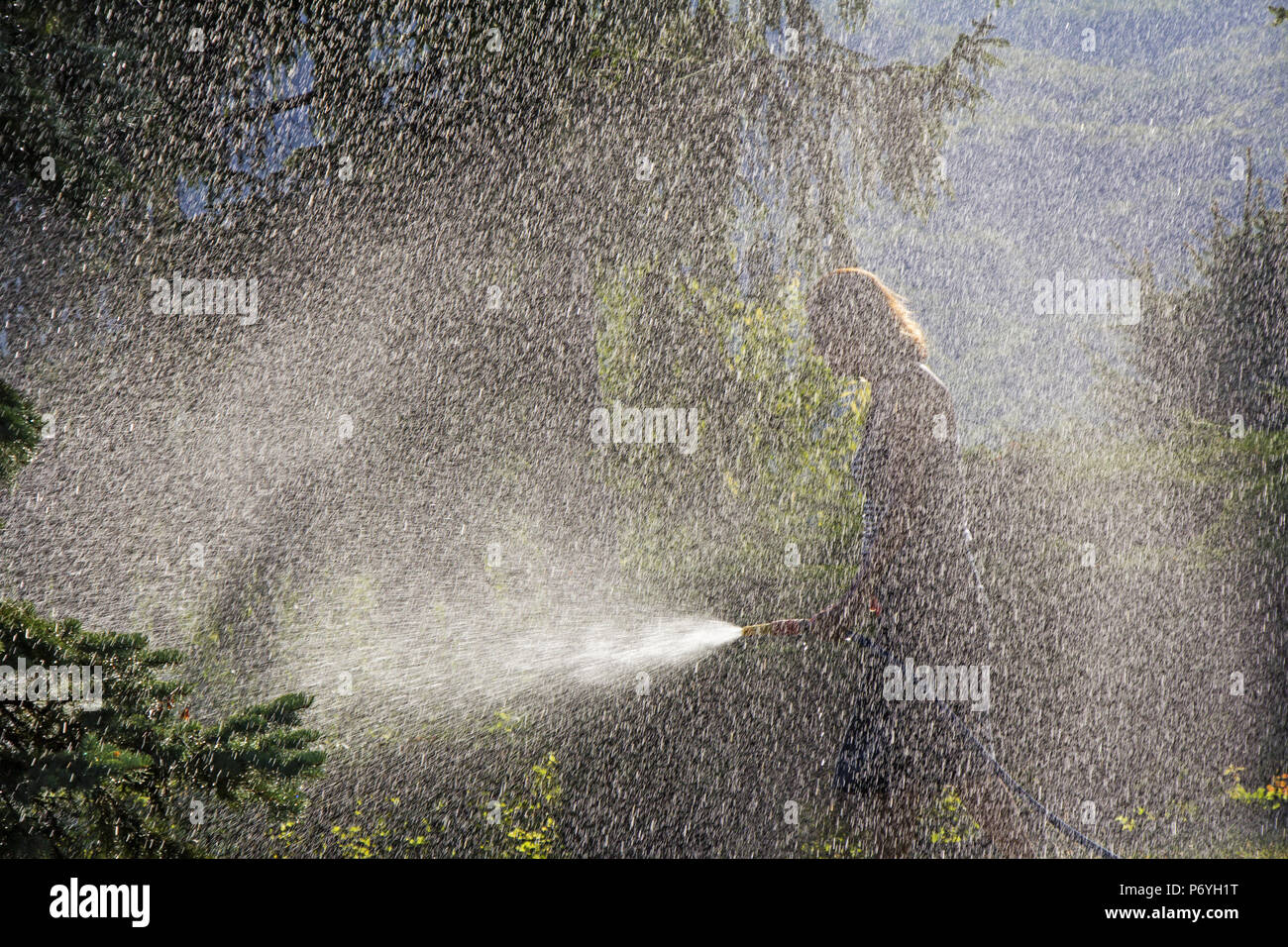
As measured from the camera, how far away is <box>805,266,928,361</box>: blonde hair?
10.6ft

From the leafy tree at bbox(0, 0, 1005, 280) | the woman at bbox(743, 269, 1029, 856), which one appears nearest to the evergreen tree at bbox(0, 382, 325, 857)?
the woman at bbox(743, 269, 1029, 856)

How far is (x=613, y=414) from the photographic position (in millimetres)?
5254

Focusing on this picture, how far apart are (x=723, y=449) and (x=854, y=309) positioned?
236cm

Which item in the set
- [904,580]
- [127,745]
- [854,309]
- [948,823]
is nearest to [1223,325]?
[948,823]

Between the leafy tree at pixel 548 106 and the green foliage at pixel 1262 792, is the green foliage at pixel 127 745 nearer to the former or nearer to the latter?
the leafy tree at pixel 548 106

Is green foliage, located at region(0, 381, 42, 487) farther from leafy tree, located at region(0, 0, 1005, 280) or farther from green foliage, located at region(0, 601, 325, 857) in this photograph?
leafy tree, located at region(0, 0, 1005, 280)

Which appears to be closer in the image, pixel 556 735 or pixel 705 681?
pixel 705 681

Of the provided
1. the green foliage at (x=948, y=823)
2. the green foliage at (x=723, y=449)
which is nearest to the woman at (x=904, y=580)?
the green foliage at (x=948, y=823)

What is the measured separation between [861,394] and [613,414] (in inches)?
70.6

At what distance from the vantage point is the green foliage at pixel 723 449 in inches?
208

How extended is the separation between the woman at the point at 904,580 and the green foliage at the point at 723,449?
5.35 ft
